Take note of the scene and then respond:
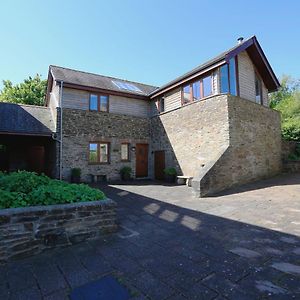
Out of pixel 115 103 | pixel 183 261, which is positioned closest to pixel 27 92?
pixel 115 103

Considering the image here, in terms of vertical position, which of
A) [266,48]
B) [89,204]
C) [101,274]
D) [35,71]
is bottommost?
[101,274]

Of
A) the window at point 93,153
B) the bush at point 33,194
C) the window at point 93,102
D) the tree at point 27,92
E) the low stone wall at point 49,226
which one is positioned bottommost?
the low stone wall at point 49,226

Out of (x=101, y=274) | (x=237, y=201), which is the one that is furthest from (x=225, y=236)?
Answer: (x=237, y=201)

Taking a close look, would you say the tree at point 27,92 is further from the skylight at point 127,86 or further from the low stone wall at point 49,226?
the low stone wall at point 49,226

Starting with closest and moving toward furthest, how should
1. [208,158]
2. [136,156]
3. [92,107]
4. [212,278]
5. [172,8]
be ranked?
[212,278] → [172,8] → [208,158] → [92,107] → [136,156]

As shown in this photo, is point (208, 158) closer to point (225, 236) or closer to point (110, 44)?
point (225, 236)

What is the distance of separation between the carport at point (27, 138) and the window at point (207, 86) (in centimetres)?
835

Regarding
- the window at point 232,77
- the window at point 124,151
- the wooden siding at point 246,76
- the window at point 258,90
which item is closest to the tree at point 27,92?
the window at point 124,151

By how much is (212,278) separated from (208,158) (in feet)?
26.0

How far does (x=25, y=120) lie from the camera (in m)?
11.8

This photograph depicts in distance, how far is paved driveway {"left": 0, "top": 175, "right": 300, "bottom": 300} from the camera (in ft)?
7.22

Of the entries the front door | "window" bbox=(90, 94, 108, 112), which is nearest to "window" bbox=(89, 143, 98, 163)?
"window" bbox=(90, 94, 108, 112)

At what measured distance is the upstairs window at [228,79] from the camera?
9898 mm

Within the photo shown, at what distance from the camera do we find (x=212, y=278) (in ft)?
7.82
